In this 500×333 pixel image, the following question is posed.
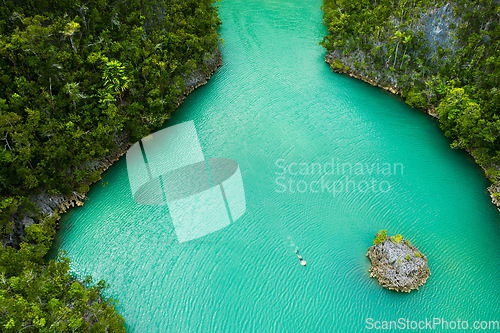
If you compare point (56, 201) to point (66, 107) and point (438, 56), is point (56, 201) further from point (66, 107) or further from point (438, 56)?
point (438, 56)

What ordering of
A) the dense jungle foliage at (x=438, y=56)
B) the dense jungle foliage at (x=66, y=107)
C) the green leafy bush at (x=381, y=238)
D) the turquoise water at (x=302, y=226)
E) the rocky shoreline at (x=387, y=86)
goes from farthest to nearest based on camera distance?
the dense jungle foliage at (x=438, y=56)
the rocky shoreline at (x=387, y=86)
the green leafy bush at (x=381, y=238)
the turquoise water at (x=302, y=226)
the dense jungle foliage at (x=66, y=107)

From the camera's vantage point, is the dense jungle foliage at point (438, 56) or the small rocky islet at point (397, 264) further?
the dense jungle foliage at point (438, 56)

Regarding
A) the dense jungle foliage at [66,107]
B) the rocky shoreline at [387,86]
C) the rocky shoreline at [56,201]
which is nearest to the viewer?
the dense jungle foliage at [66,107]

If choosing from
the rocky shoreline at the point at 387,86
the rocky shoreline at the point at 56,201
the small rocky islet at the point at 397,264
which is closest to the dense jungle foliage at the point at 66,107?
the rocky shoreline at the point at 56,201

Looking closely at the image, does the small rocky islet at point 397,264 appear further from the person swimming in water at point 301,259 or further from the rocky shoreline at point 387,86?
the rocky shoreline at point 387,86

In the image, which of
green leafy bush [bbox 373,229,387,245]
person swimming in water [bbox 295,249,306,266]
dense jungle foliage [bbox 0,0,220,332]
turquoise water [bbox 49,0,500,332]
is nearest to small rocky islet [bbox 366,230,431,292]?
green leafy bush [bbox 373,229,387,245]

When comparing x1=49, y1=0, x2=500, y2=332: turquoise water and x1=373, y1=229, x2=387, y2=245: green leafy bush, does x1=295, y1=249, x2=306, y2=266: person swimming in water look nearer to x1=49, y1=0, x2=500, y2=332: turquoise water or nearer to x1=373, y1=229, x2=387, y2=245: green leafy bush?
x1=49, y1=0, x2=500, y2=332: turquoise water
